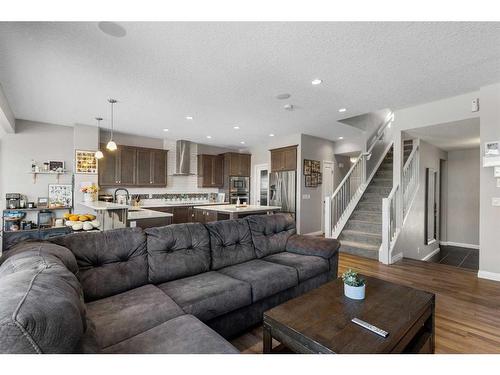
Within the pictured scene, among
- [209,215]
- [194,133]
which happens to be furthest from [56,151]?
[209,215]

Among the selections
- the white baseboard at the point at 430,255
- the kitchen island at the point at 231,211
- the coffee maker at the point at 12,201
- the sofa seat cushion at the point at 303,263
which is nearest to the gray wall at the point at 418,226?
the white baseboard at the point at 430,255

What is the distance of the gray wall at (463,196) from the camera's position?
569cm

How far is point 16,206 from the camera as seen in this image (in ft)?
15.8

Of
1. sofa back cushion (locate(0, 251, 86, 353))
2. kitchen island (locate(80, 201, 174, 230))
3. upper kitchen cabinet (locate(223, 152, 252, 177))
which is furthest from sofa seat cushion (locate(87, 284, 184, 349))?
upper kitchen cabinet (locate(223, 152, 252, 177))

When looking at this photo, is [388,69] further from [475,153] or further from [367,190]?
[475,153]

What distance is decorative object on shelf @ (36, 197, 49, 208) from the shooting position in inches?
200

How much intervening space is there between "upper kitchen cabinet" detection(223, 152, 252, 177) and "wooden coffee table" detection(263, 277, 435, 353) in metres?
6.05

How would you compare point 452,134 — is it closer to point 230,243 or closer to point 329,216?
point 329,216

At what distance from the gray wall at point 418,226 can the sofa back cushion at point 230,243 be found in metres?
2.98

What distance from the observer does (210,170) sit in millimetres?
7719

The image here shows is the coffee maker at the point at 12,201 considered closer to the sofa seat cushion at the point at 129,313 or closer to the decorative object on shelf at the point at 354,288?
the sofa seat cushion at the point at 129,313

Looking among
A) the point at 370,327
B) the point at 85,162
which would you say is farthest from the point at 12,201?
the point at 370,327

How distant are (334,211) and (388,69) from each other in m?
3.07

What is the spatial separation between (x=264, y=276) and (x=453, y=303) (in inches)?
87.7
